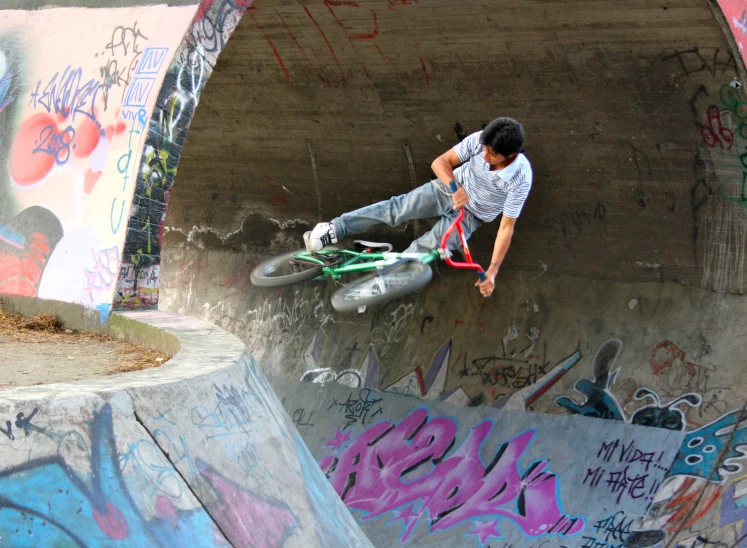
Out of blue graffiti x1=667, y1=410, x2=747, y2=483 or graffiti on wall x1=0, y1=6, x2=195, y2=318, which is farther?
blue graffiti x1=667, y1=410, x2=747, y2=483

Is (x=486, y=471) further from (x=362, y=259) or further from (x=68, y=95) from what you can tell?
(x=68, y=95)

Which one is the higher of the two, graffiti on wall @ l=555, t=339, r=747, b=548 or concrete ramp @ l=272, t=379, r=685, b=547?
graffiti on wall @ l=555, t=339, r=747, b=548

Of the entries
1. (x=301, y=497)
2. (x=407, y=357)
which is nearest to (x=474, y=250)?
(x=407, y=357)

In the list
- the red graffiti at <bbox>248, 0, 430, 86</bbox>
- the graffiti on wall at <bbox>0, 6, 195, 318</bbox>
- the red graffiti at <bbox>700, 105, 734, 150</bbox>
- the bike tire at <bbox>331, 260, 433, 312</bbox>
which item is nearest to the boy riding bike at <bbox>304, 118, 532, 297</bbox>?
the bike tire at <bbox>331, 260, 433, 312</bbox>

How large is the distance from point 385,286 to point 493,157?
1.48 metres

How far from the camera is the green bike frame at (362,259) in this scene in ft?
23.6

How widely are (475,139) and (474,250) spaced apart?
587 centimetres

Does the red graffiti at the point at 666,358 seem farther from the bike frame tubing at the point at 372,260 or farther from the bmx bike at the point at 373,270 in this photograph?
the bike frame tubing at the point at 372,260

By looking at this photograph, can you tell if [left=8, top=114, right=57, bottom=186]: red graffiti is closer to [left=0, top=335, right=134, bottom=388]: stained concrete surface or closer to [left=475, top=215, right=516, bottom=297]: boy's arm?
[left=0, top=335, right=134, bottom=388]: stained concrete surface

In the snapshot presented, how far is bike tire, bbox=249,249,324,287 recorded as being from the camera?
24.3 feet

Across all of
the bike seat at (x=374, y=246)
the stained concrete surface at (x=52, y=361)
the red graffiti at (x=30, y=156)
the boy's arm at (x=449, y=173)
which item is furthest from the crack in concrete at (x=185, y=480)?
the red graffiti at (x=30, y=156)

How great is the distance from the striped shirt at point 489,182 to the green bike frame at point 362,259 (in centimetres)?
61

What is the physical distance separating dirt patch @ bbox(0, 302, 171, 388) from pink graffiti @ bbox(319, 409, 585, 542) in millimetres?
5629

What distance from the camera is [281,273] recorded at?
768 cm
